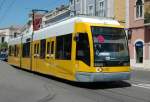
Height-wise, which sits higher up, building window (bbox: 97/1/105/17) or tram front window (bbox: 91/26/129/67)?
building window (bbox: 97/1/105/17)

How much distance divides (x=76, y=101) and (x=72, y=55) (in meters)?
5.21

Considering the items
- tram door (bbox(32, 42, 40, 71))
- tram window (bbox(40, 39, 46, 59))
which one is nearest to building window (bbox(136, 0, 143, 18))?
tram door (bbox(32, 42, 40, 71))

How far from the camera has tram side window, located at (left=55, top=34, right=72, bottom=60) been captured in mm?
19750

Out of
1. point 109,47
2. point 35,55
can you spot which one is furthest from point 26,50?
point 109,47

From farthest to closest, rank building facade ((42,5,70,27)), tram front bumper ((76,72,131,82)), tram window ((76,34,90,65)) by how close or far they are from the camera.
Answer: building facade ((42,5,70,27)), tram window ((76,34,90,65)), tram front bumper ((76,72,131,82))

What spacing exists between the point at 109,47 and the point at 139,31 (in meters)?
27.4

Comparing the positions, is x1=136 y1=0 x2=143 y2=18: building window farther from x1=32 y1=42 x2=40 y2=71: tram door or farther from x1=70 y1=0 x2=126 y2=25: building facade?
x1=32 y1=42 x2=40 y2=71: tram door

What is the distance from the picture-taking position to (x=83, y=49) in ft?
60.1

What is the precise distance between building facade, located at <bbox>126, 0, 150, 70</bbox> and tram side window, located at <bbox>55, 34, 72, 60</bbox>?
71.8ft

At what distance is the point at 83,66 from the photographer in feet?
59.5

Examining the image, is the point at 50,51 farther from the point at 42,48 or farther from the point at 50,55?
the point at 42,48

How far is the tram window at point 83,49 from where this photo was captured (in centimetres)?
1794

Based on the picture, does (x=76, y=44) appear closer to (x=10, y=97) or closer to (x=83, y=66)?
(x=83, y=66)

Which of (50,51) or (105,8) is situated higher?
(105,8)
